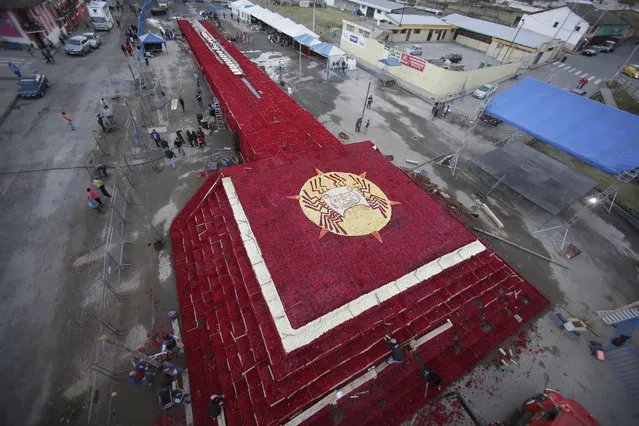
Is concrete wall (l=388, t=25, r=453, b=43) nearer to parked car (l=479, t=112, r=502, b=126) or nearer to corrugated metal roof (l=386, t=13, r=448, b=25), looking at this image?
corrugated metal roof (l=386, t=13, r=448, b=25)

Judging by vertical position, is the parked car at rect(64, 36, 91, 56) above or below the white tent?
below

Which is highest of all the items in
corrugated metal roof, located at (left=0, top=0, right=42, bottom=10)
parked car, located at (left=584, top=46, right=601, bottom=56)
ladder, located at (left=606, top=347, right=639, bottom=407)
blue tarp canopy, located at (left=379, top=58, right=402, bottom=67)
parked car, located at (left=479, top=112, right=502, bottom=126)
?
parked car, located at (left=584, top=46, right=601, bottom=56)

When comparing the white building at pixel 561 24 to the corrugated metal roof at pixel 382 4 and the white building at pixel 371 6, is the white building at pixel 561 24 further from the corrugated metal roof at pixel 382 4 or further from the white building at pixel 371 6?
the white building at pixel 371 6

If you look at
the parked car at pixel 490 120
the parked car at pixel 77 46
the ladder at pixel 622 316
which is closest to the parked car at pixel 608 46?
the parked car at pixel 490 120

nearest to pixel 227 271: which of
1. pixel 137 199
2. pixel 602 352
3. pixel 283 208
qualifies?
pixel 283 208

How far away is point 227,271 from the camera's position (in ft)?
37.1

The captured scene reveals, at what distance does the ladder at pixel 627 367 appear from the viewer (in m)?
10.2

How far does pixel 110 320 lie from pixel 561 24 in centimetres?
7180

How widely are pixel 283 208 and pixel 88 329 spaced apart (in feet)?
29.9

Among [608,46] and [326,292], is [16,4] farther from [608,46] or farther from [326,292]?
[608,46]

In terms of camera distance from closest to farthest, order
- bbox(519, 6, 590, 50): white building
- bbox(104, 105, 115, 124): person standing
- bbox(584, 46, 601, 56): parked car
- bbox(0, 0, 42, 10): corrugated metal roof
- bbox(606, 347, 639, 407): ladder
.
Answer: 1. bbox(606, 347, 639, 407): ladder
2. bbox(104, 105, 115, 124): person standing
3. bbox(0, 0, 42, 10): corrugated metal roof
4. bbox(519, 6, 590, 50): white building
5. bbox(584, 46, 601, 56): parked car

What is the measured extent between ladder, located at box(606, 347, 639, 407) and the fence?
19292 mm

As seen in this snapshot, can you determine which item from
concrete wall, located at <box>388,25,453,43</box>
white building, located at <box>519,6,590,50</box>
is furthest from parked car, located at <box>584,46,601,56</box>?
concrete wall, located at <box>388,25,453,43</box>

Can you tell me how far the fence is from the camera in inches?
347
